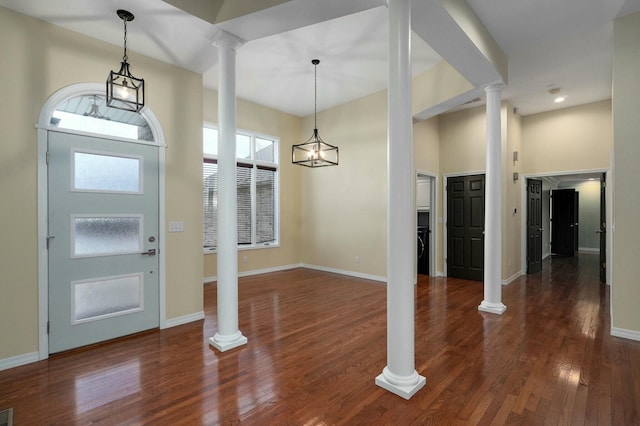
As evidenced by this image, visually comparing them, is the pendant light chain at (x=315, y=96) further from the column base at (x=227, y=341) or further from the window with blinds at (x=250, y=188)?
the column base at (x=227, y=341)

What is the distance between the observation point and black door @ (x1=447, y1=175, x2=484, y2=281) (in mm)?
5953

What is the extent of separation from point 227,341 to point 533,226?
22.0ft

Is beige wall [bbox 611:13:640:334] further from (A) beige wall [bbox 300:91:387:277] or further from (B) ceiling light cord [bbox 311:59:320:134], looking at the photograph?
(B) ceiling light cord [bbox 311:59:320:134]

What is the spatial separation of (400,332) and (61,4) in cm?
383

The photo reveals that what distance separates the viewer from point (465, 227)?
6.16m

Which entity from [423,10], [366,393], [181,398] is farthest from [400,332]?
[423,10]

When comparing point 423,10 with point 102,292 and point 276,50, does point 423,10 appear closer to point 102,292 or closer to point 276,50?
point 276,50

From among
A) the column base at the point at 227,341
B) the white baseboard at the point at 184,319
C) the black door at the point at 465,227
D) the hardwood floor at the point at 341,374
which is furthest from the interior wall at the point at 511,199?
the white baseboard at the point at 184,319

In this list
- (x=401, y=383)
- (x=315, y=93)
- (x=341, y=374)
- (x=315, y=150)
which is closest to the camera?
(x=401, y=383)

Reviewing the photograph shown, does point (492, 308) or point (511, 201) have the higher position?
point (511, 201)

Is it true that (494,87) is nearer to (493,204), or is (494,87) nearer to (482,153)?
(493,204)

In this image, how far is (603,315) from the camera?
13.0ft

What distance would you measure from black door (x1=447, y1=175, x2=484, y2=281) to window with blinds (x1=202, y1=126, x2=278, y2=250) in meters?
3.70

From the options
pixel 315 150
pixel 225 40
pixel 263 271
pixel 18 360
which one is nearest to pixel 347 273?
pixel 263 271
